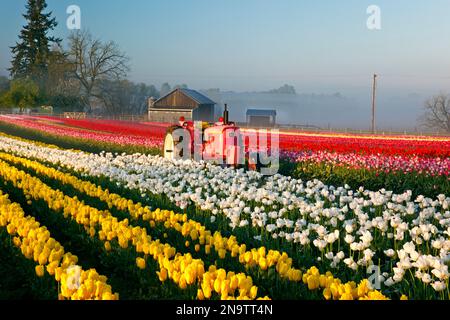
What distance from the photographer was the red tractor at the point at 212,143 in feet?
42.6

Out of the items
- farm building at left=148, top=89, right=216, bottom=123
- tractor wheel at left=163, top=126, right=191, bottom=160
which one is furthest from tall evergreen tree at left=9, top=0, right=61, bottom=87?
tractor wheel at left=163, top=126, right=191, bottom=160

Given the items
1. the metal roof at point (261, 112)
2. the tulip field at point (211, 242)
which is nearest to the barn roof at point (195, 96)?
the metal roof at point (261, 112)

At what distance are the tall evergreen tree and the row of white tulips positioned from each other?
134 ft

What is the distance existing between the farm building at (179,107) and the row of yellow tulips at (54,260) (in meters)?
41.7

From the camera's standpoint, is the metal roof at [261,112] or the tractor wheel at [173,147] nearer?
the tractor wheel at [173,147]

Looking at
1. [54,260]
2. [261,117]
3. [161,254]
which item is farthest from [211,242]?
[261,117]

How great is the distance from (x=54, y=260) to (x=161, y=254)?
956 millimetres

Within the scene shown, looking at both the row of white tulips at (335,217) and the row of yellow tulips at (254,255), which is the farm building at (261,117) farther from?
the row of yellow tulips at (254,255)

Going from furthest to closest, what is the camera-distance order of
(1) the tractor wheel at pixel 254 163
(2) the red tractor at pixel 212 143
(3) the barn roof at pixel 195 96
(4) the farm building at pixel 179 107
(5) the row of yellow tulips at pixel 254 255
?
1. (3) the barn roof at pixel 195 96
2. (4) the farm building at pixel 179 107
3. (1) the tractor wheel at pixel 254 163
4. (2) the red tractor at pixel 212 143
5. (5) the row of yellow tulips at pixel 254 255

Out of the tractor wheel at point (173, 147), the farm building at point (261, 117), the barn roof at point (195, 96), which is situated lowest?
Result: the tractor wheel at point (173, 147)

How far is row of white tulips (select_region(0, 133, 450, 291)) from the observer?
511 centimetres

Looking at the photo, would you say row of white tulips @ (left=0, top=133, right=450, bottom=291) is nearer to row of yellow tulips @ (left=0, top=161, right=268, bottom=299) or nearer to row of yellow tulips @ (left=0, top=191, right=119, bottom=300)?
row of yellow tulips @ (left=0, top=161, right=268, bottom=299)

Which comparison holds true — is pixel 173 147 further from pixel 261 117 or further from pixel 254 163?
pixel 261 117
